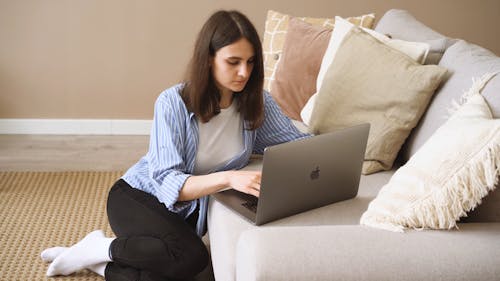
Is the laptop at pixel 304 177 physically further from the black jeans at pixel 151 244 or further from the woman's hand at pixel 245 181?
the black jeans at pixel 151 244

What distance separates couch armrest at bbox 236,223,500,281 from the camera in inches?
53.4

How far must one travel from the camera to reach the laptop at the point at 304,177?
5.31 feet

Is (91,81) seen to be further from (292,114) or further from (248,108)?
(248,108)

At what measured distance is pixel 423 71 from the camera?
80.4 inches

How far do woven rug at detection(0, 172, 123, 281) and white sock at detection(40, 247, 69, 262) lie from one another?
0.03 meters

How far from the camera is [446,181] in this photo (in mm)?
1484

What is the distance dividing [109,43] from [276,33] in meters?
1.18

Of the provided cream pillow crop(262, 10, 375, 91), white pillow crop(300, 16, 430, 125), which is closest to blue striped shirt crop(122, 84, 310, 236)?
white pillow crop(300, 16, 430, 125)

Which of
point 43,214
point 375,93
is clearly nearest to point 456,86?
point 375,93

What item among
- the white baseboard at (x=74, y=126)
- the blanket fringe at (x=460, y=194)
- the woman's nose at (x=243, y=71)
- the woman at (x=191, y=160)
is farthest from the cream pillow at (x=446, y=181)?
the white baseboard at (x=74, y=126)

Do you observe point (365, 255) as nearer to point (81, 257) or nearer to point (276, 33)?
point (81, 257)

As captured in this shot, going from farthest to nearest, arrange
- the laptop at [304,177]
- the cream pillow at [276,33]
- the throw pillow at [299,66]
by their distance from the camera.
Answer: the cream pillow at [276,33] → the throw pillow at [299,66] → the laptop at [304,177]

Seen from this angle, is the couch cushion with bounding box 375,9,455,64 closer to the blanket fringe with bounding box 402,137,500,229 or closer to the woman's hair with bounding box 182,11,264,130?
the woman's hair with bounding box 182,11,264,130

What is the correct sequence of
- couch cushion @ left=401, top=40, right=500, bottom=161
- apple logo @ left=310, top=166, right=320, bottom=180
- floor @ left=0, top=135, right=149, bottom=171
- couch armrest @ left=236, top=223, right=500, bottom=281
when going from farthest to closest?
floor @ left=0, top=135, right=149, bottom=171 < couch cushion @ left=401, top=40, right=500, bottom=161 < apple logo @ left=310, top=166, right=320, bottom=180 < couch armrest @ left=236, top=223, right=500, bottom=281
